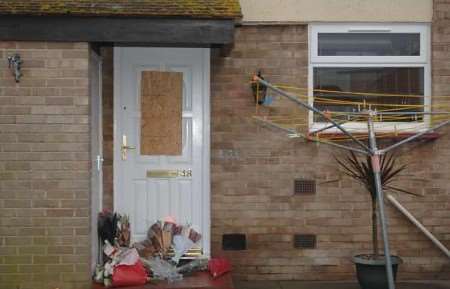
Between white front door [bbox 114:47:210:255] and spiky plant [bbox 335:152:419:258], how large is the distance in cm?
159

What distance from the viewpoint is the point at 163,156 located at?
25.4 feet

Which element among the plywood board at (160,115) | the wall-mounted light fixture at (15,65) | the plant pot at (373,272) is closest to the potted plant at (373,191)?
the plant pot at (373,272)

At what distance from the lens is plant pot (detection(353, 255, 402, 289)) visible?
6.80m

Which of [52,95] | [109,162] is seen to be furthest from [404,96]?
[52,95]

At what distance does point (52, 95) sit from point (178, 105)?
1.50 metres

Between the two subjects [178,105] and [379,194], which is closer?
[379,194]

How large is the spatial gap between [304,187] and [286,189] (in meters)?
0.20

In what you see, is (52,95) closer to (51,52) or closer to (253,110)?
(51,52)

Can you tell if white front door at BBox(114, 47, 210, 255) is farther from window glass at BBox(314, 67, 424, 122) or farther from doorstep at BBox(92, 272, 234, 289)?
window glass at BBox(314, 67, 424, 122)

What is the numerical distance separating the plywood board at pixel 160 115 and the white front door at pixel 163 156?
71mm

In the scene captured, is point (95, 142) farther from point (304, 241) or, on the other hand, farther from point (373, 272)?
point (373, 272)

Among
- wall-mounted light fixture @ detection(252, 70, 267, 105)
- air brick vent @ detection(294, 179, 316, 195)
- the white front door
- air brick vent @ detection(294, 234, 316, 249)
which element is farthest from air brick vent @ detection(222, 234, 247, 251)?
wall-mounted light fixture @ detection(252, 70, 267, 105)

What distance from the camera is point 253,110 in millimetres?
7746

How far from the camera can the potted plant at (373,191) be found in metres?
6.83
